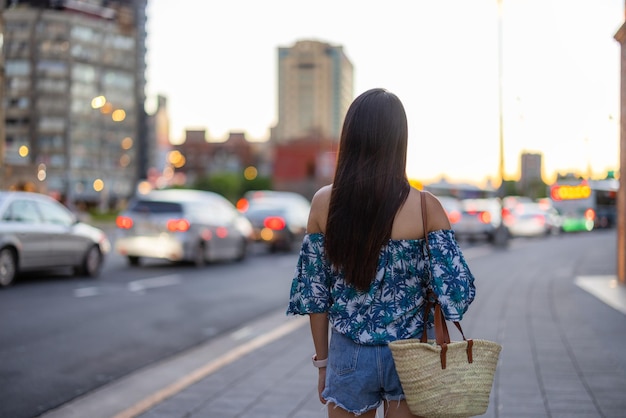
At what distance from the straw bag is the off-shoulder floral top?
0.39 ft

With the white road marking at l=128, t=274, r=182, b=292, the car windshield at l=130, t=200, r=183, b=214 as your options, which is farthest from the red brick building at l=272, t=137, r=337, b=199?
the white road marking at l=128, t=274, r=182, b=292

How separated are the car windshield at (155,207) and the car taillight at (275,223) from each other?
6.80m

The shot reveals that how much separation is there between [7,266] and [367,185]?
40.0 ft

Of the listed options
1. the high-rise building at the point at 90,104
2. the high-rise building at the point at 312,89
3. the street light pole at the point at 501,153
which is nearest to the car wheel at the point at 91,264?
the high-rise building at the point at 312,89

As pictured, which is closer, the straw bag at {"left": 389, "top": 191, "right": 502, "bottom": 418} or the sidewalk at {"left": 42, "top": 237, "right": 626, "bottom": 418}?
the straw bag at {"left": 389, "top": 191, "right": 502, "bottom": 418}

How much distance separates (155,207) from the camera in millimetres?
19312

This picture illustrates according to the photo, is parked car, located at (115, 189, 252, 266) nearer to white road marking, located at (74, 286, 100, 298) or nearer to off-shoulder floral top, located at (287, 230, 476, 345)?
white road marking, located at (74, 286, 100, 298)

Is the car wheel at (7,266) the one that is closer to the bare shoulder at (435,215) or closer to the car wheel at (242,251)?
the car wheel at (242,251)

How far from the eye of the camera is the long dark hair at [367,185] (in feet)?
9.21

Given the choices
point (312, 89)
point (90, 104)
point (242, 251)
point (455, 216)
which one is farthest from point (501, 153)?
point (90, 104)

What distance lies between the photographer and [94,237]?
53.8 ft

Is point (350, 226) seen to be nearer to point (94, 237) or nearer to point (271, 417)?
point (271, 417)

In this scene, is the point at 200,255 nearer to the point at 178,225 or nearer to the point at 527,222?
the point at 178,225

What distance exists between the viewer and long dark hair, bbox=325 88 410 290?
2.81 meters
